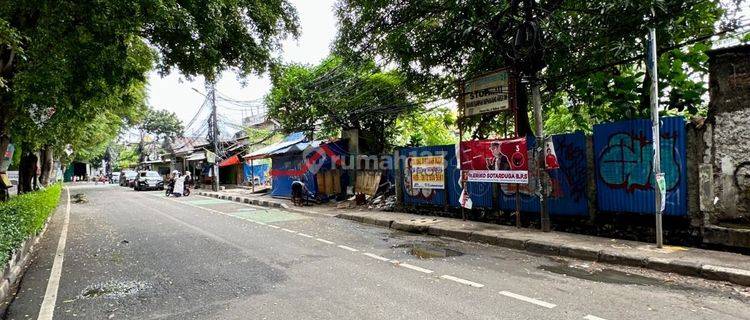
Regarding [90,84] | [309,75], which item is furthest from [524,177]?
[309,75]

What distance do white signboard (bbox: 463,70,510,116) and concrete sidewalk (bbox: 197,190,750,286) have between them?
2.95 m

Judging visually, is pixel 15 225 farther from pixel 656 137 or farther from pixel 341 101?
pixel 341 101

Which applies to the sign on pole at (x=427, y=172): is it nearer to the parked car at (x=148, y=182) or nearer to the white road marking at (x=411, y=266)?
the white road marking at (x=411, y=266)

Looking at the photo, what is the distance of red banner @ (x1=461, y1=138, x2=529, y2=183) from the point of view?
932cm

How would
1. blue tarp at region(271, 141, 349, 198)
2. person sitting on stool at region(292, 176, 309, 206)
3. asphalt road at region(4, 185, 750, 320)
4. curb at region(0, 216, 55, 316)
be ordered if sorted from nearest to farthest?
asphalt road at region(4, 185, 750, 320)
curb at region(0, 216, 55, 316)
person sitting on stool at region(292, 176, 309, 206)
blue tarp at region(271, 141, 349, 198)

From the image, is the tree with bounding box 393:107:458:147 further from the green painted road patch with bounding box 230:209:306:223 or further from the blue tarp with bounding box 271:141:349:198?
the green painted road patch with bounding box 230:209:306:223

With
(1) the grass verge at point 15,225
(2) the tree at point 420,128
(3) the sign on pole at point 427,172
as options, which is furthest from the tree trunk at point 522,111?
(1) the grass verge at point 15,225

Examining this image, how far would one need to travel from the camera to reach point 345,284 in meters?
5.36

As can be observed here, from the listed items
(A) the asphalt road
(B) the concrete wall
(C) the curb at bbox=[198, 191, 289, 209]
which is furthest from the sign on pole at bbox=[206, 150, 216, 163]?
(B) the concrete wall

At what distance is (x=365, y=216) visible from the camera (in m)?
12.7

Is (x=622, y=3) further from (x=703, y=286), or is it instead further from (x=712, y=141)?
(x=703, y=286)

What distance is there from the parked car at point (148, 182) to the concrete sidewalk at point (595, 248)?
27.8 m

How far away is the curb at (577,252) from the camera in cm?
548

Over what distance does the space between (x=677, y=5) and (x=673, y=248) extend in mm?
4376
